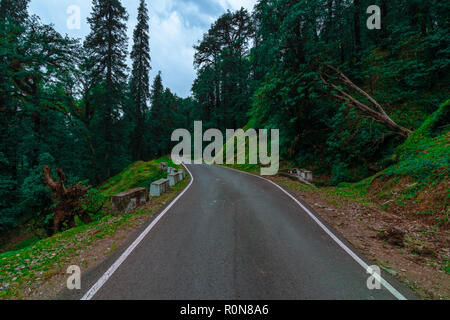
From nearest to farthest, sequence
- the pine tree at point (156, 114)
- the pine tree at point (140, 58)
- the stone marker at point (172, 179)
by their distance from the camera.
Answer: the stone marker at point (172, 179) < the pine tree at point (140, 58) < the pine tree at point (156, 114)

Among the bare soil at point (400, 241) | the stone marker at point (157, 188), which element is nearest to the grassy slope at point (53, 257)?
the stone marker at point (157, 188)

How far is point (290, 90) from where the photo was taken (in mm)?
13547

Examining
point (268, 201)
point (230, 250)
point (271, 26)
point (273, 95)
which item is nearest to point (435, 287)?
point (230, 250)

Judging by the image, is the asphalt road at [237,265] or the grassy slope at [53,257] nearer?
the asphalt road at [237,265]

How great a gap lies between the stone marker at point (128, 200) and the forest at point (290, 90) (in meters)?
2.47

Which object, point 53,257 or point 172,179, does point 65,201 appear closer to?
point 53,257

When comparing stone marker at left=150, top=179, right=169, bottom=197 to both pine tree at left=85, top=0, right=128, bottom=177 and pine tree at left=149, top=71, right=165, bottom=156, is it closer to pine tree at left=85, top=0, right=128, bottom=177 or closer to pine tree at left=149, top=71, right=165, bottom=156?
pine tree at left=85, top=0, right=128, bottom=177

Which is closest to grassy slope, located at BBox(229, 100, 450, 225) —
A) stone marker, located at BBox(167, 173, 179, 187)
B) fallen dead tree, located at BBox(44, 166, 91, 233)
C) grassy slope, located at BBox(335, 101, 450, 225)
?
grassy slope, located at BBox(335, 101, 450, 225)

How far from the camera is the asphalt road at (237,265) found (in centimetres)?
289

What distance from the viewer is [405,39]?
15.6 metres

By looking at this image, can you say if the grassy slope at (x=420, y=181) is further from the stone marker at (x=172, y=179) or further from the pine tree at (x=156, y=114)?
the pine tree at (x=156, y=114)

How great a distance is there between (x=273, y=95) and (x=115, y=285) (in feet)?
46.3

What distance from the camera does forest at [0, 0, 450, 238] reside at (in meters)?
11.6
